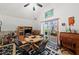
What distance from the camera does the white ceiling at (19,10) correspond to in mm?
2459

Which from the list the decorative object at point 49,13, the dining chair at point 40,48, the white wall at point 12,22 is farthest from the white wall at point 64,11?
the dining chair at point 40,48

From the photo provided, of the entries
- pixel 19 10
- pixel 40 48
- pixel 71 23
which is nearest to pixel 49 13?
pixel 71 23

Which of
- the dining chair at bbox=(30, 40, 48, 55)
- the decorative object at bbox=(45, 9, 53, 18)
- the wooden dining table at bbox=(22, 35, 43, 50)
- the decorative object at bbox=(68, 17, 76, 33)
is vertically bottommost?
the dining chair at bbox=(30, 40, 48, 55)

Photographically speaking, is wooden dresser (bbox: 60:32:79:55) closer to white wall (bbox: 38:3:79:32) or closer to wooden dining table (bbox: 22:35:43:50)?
white wall (bbox: 38:3:79:32)

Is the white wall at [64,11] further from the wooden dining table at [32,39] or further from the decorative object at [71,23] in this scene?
the wooden dining table at [32,39]

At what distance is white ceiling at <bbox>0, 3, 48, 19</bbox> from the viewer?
8.07ft

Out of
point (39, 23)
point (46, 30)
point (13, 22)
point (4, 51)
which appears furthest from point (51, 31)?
point (4, 51)

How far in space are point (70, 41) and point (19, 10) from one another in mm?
995

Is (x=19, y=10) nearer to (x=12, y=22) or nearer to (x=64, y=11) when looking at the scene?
(x=12, y=22)

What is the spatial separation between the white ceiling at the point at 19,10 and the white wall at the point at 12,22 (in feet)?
0.22

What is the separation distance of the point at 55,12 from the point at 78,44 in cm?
65

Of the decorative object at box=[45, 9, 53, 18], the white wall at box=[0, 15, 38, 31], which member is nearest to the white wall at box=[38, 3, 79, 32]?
the decorative object at box=[45, 9, 53, 18]

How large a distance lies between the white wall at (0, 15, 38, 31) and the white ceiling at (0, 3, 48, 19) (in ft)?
0.22

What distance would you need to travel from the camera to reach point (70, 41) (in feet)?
7.94
